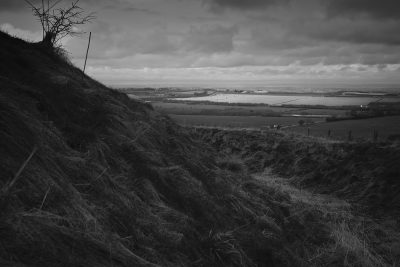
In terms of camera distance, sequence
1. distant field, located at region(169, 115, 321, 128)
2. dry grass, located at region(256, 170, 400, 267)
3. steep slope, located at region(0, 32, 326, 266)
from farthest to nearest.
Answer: distant field, located at region(169, 115, 321, 128), dry grass, located at region(256, 170, 400, 267), steep slope, located at region(0, 32, 326, 266)

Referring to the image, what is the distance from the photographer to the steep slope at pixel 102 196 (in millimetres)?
3809

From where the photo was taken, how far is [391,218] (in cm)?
1623

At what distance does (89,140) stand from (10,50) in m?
4.22

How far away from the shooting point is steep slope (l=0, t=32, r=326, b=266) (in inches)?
150

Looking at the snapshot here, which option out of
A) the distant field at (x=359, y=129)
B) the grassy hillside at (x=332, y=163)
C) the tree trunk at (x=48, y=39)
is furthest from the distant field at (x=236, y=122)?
the tree trunk at (x=48, y=39)

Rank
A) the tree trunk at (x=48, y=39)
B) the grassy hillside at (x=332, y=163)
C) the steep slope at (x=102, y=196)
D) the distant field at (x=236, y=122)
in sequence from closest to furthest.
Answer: the steep slope at (x=102, y=196)
the tree trunk at (x=48, y=39)
the grassy hillside at (x=332, y=163)
the distant field at (x=236, y=122)

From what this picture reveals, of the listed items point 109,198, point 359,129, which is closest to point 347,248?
point 109,198

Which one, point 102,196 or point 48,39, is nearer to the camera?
point 102,196

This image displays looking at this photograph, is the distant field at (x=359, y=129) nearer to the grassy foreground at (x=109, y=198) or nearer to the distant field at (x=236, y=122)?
the distant field at (x=236, y=122)

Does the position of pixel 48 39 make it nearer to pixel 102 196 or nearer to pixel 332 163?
pixel 102 196

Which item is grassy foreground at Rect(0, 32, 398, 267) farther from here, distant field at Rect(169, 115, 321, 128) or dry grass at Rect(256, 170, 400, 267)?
distant field at Rect(169, 115, 321, 128)

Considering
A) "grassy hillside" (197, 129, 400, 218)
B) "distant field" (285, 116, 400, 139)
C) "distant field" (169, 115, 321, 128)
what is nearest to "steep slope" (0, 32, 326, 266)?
"grassy hillside" (197, 129, 400, 218)

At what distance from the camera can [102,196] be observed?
5312 mm

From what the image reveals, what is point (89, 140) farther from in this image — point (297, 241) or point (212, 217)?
point (297, 241)
